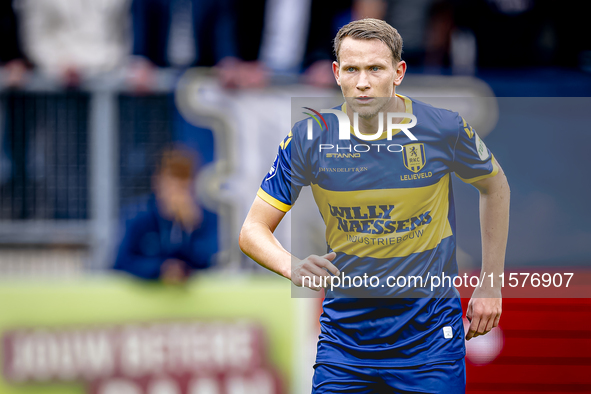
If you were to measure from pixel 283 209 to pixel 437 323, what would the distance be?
917 mm

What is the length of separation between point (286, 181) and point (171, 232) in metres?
2.15

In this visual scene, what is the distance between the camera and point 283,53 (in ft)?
24.4

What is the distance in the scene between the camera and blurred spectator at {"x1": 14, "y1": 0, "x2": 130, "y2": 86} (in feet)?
24.3

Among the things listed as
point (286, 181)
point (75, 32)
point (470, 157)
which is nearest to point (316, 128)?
point (286, 181)

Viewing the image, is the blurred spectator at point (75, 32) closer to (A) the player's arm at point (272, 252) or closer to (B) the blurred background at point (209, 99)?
(B) the blurred background at point (209, 99)

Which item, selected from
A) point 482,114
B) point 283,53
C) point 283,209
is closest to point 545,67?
point 482,114

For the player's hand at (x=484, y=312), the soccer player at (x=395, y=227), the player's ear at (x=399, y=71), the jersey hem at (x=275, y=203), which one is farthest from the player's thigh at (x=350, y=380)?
the player's ear at (x=399, y=71)

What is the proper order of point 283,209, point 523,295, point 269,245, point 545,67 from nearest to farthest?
1. point 269,245
2. point 283,209
3. point 523,295
4. point 545,67

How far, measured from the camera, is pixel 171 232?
16.2ft

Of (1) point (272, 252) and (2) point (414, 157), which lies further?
(2) point (414, 157)

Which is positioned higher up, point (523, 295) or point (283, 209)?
point (283, 209)

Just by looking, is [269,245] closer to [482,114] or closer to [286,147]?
[286,147]

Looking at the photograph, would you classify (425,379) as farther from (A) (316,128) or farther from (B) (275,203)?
(A) (316,128)

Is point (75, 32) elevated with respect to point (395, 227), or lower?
elevated
